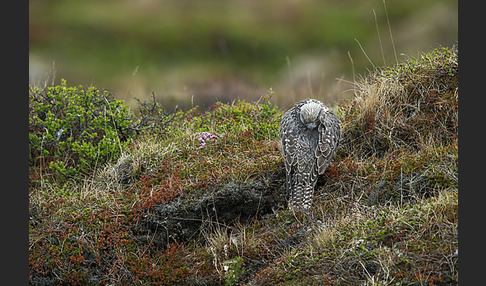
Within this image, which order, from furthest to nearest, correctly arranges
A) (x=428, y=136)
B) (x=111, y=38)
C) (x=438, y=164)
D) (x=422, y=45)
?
(x=111, y=38) → (x=422, y=45) → (x=428, y=136) → (x=438, y=164)

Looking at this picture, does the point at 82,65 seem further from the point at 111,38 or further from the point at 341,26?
the point at 341,26

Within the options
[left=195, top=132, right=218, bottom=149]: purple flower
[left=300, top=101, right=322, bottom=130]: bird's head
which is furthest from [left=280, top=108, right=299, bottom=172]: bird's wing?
[left=195, top=132, right=218, bottom=149]: purple flower

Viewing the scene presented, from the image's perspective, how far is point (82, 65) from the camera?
23.1 metres

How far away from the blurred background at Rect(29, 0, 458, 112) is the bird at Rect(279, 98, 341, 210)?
800 cm

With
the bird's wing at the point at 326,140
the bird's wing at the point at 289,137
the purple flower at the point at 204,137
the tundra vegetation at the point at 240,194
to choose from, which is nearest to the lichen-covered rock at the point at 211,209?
the tundra vegetation at the point at 240,194

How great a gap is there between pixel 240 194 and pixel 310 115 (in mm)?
1852

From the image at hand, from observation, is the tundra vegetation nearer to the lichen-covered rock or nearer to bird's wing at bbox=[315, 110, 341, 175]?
the lichen-covered rock

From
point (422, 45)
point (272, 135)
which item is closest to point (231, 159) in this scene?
point (272, 135)

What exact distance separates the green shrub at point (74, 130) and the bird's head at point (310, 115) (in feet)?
12.8

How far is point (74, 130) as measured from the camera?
478 inches

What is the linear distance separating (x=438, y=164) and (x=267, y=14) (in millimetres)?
19551

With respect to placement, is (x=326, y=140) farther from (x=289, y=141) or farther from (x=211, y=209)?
(x=211, y=209)

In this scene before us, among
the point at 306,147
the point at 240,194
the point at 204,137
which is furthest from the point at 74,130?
the point at 306,147

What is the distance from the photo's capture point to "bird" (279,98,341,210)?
9688 mm
